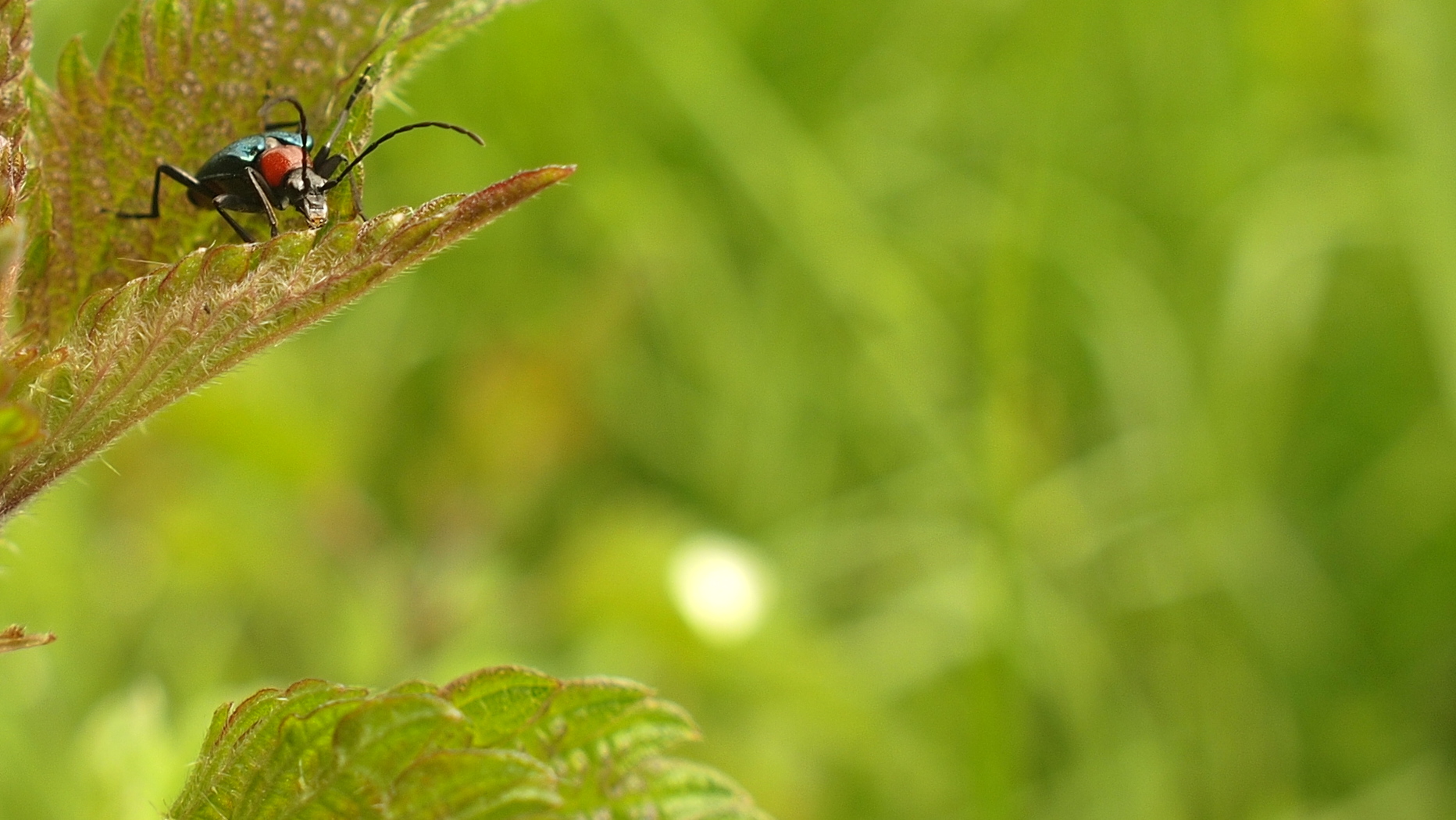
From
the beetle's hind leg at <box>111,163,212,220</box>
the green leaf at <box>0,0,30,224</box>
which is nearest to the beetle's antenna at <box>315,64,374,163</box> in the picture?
the beetle's hind leg at <box>111,163,212,220</box>

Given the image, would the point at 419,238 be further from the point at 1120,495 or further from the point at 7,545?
the point at 1120,495

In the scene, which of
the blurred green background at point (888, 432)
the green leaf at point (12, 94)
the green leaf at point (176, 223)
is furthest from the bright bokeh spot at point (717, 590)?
the green leaf at point (12, 94)

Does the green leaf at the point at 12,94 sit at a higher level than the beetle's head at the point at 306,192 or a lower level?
higher

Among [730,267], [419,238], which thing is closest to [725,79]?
[730,267]

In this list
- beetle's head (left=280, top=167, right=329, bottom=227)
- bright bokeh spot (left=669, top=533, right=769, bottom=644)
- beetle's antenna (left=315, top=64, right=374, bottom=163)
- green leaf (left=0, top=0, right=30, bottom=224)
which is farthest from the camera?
bright bokeh spot (left=669, top=533, right=769, bottom=644)

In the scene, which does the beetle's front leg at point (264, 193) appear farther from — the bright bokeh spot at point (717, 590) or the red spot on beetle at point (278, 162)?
the bright bokeh spot at point (717, 590)

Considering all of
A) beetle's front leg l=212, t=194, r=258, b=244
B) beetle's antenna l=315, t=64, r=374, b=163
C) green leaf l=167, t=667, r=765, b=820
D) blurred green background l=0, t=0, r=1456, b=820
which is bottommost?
blurred green background l=0, t=0, r=1456, b=820

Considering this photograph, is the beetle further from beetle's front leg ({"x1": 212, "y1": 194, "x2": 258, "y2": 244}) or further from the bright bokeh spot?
the bright bokeh spot
